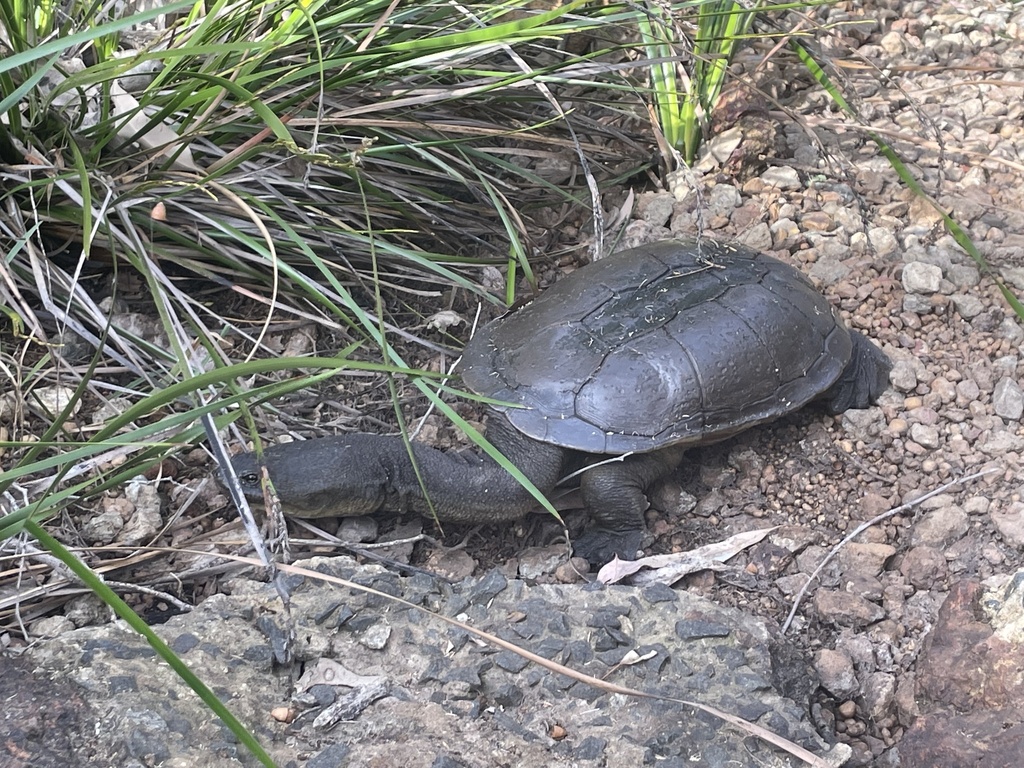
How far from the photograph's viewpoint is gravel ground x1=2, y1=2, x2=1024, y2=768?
1601 mm

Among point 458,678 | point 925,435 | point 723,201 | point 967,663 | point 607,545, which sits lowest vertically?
point 607,545

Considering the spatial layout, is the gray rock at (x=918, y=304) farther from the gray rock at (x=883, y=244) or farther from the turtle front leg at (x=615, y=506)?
the turtle front leg at (x=615, y=506)

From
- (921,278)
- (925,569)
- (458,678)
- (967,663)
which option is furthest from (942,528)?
(458,678)

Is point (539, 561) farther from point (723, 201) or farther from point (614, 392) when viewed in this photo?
point (723, 201)

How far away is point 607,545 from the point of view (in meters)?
2.55

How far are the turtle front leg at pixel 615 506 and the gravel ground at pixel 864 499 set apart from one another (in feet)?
0.30

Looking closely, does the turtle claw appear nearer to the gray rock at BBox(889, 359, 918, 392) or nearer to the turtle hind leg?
the turtle hind leg

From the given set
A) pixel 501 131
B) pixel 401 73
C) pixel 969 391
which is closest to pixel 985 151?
pixel 969 391

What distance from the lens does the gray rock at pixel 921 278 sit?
2.95 meters

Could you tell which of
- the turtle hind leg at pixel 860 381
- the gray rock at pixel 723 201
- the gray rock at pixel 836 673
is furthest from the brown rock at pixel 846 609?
the gray rock at pixel 723 201

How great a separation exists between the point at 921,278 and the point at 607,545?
1.43 m

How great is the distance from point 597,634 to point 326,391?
129 cm

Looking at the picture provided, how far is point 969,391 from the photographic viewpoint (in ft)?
8.82

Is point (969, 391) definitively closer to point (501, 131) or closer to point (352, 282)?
point (501, 131)
